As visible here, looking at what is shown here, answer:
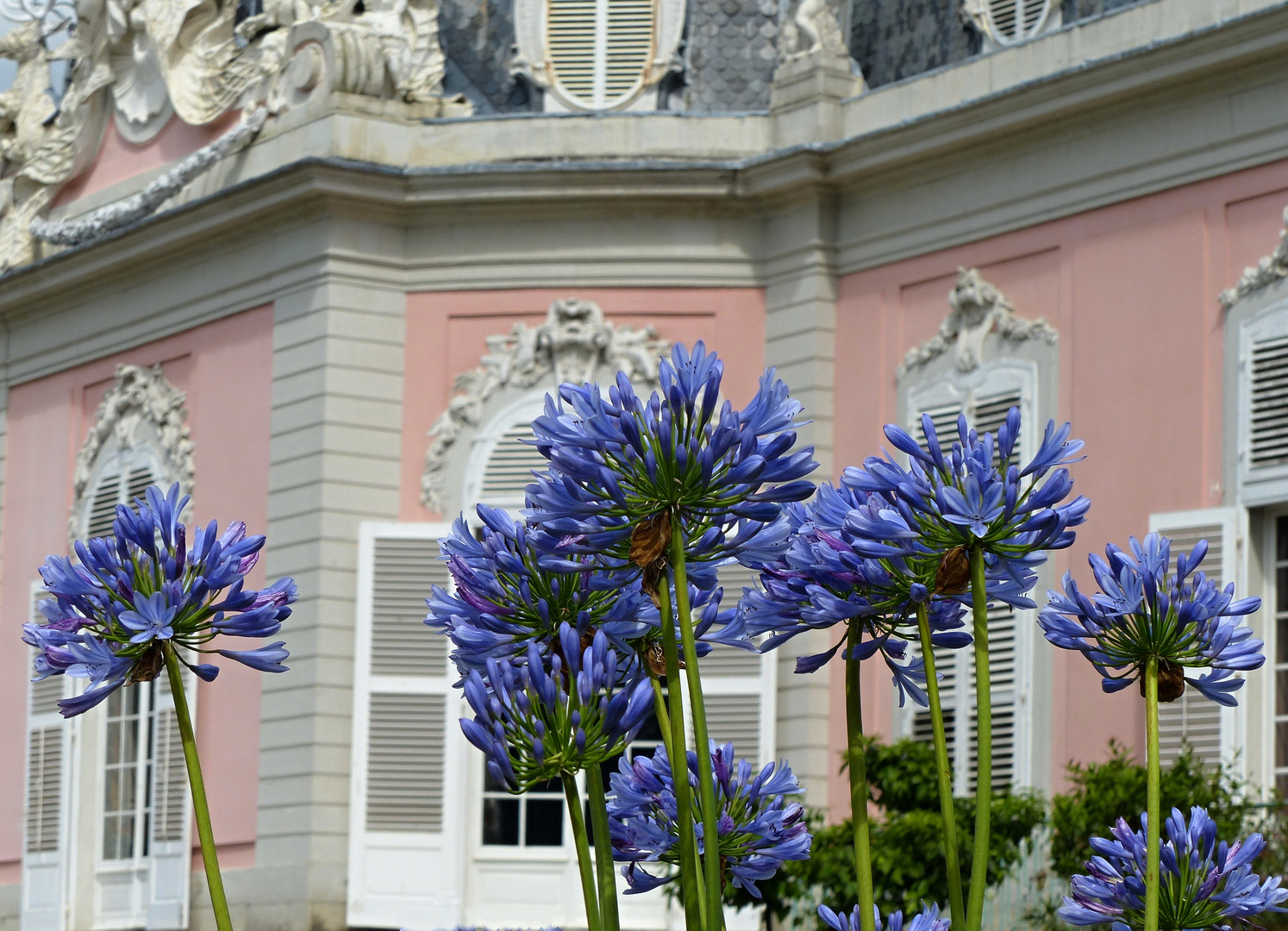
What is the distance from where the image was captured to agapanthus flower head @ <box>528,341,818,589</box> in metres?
2.65

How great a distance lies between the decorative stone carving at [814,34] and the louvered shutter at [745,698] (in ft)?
8.79

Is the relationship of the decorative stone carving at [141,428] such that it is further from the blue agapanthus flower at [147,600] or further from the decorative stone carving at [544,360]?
the blue agapanthus flower at [147,600]

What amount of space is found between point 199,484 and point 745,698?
354 cm

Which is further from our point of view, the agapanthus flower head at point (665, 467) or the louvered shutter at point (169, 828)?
the louvered shutter at point (169, 828)

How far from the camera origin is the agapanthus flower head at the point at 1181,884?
3.12 m

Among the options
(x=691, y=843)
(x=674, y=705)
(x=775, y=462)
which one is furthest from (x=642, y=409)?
(x=691, y=843)

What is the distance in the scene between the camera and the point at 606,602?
2832 mm

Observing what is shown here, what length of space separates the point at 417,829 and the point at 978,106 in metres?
4.51

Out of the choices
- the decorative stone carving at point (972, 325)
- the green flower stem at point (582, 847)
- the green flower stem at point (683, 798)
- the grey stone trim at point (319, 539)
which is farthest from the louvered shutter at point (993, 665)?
the green flower stem at point (683, 798)

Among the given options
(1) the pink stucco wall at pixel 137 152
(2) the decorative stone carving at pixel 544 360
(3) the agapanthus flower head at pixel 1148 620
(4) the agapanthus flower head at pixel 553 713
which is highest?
(1) the pink stucco wall at pixel 137 152

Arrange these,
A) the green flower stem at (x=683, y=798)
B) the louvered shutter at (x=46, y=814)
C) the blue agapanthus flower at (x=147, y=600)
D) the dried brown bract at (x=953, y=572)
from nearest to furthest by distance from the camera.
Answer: the green flower stem at (x=683, y=798), the dried brown bract at (x=953, y=572), the blue agapanthus flower at (x=147, y=600), the louvered shutter at (x=46, y=814)

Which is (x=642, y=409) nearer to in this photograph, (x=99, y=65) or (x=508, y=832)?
(x=508, y=832)

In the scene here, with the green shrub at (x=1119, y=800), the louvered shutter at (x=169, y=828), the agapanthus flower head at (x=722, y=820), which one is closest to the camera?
the agapanthus flower head at (x=722, y=820)

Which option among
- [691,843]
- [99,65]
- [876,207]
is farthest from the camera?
[99,65]
